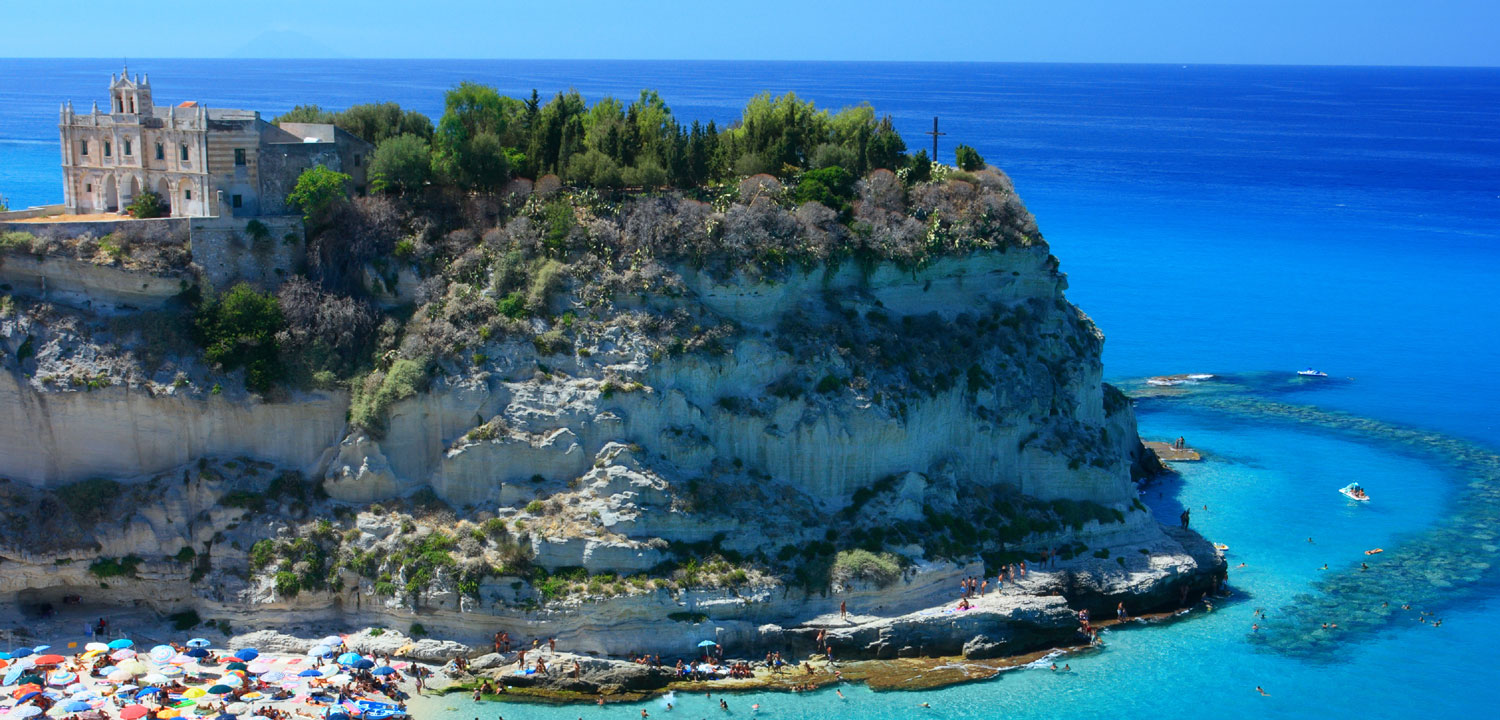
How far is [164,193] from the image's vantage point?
4238cm

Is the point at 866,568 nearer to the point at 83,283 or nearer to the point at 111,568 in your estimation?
the point at 111,568

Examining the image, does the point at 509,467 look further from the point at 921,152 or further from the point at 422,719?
the point at 921,152

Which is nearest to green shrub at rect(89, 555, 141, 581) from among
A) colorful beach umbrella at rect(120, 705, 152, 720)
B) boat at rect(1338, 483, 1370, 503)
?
colorful beach umbrella at rect(120, 705, 152, 720)

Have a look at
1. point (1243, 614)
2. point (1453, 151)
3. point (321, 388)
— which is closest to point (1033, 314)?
point (1243, 614)

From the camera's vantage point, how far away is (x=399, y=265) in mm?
41250

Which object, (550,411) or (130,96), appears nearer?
(550,411)

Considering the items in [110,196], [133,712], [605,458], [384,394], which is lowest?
[133,712]

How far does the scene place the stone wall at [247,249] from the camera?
39844mm

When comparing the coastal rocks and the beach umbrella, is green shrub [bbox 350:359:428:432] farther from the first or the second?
the beach umbrella

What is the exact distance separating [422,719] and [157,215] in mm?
20168

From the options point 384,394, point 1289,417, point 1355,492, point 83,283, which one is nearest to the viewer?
point 384,394

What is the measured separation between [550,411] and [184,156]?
15.1 m

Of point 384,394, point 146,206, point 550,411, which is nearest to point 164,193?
point 146,206

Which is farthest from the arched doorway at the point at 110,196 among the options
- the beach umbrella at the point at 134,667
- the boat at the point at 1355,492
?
the boat at the point at 1355,492
